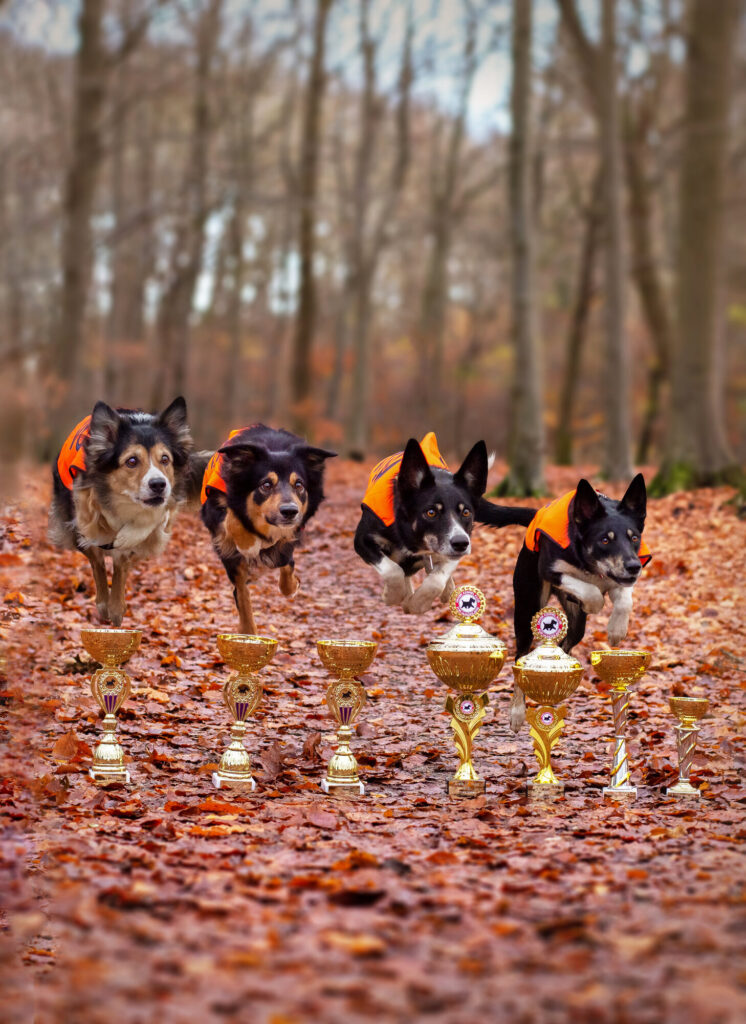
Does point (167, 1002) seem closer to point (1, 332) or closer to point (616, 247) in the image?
point (616, 247)

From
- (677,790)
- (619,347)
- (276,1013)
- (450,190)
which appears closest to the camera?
(276,1013)

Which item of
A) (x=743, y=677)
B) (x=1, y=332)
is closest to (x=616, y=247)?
(x=743, y=677)

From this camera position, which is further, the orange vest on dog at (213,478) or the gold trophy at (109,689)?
the orange vest on dog at (213,478)

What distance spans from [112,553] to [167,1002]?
3.97 metres

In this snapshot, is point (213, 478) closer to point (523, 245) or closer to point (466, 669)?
point (466, 669)

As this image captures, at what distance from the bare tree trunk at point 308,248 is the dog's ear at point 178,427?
47.1 feet

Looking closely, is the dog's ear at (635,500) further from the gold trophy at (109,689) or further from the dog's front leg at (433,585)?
the gold trophy at (109,689)

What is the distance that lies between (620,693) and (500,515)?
1375 millimetres

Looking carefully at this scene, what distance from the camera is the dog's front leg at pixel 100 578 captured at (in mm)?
6867

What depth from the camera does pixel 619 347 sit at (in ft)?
52.9

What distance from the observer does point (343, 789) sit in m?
6.01

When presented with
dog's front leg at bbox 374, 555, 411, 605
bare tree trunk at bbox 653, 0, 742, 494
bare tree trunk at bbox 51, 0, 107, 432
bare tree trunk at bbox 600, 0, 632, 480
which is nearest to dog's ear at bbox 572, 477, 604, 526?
dog's front leg at bbox 374, 555, 411, 605

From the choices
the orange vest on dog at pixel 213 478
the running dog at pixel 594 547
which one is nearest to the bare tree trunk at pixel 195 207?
the orange vest on dog at pixel 213 478

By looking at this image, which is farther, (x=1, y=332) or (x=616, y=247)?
(x=1, y=332)
